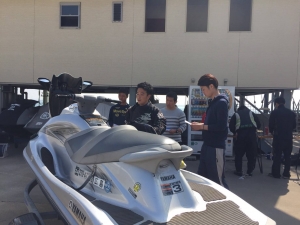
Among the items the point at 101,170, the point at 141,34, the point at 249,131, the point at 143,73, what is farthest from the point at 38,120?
the point at 101,170

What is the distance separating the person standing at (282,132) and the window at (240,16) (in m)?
3.85

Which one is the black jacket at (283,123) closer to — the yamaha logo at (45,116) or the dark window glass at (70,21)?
the yamaha logo at (45,116)

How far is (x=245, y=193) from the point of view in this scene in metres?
5.09

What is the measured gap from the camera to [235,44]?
8945 mm

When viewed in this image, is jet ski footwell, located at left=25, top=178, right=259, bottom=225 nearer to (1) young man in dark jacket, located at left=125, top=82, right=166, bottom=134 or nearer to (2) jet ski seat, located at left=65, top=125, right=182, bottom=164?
(2) jet ski seat, located at left=65, top=125, right=182, bottom=164

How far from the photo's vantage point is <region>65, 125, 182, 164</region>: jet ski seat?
2.14m

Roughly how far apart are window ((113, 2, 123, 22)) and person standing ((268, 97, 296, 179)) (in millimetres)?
5745

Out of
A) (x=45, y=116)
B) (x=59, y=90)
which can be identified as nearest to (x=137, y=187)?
(x=59, y=90)

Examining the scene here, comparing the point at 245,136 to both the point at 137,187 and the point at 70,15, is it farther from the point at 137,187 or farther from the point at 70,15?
the point at 70,15

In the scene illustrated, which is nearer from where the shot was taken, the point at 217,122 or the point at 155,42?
the point at 217,122

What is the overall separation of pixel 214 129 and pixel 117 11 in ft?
23.8

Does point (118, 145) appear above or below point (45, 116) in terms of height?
above

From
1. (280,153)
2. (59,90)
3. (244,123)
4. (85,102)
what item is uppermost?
(59,90)

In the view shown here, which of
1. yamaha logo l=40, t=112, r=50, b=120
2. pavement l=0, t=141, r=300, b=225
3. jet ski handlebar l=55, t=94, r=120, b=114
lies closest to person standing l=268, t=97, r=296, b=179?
pavement l=0, t=141, r=300, b=225
